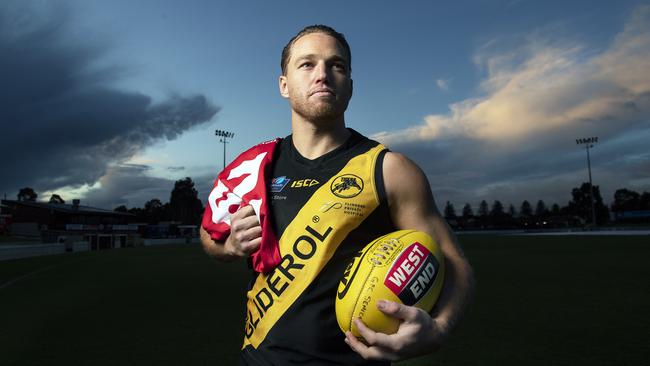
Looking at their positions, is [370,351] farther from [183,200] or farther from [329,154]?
[183,200]

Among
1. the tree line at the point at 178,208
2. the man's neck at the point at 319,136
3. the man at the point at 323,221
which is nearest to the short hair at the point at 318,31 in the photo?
the man at the point at 323,221

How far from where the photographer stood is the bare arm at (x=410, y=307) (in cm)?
182

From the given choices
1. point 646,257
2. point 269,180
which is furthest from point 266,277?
point 646,257

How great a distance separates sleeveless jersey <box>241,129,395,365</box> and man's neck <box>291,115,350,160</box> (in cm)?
16

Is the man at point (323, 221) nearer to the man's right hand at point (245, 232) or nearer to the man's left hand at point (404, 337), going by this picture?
the man's right hand at point (245, 232)

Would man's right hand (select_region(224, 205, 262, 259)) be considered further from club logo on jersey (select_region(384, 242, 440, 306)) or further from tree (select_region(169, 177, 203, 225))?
tree (select_region(169, 177, 203, 225))

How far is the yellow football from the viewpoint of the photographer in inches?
79.1

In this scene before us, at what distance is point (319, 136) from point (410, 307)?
114 centimetres

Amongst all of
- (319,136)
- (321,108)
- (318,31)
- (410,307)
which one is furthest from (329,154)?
(410,307)

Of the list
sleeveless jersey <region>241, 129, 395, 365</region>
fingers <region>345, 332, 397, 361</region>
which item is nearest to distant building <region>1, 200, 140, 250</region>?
sleeveless jersey <region>241, 129, 395, 365</region>

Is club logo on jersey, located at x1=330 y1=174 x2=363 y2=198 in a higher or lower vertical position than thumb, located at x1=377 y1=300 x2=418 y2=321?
higher

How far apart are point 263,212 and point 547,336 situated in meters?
6.13

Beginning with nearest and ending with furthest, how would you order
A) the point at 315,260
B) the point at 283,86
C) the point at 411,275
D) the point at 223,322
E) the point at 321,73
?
the point at 411,275, the point at 315,260, the point at 321,73, the point at 283,86, the point at 223,322

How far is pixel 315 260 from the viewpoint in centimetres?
229
